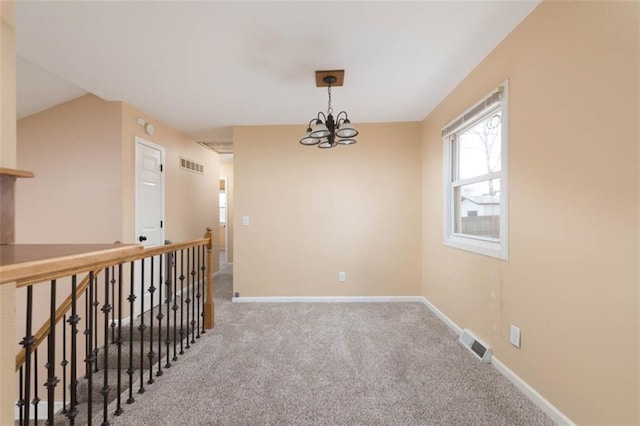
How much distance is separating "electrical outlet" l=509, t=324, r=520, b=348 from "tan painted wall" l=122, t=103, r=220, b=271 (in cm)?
375

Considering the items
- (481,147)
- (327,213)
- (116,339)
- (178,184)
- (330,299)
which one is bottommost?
(116,339)

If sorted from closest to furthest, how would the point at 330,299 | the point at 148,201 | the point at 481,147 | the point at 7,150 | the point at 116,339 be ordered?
the point at 7,150
the point at 481,147
the point at 116,339
the point at 148,201
the point at 330,299

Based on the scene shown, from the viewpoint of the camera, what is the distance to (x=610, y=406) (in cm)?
135

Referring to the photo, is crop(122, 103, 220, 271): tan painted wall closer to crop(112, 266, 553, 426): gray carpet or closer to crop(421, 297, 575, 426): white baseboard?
crop(112, 266, 553, 426): gray carpet

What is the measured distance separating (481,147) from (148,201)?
381cm

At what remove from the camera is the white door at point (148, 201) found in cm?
345

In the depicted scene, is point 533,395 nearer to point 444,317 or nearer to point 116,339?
point 444,317

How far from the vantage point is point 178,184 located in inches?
173

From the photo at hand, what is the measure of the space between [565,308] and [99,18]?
10.8ft

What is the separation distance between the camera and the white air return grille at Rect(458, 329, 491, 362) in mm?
2273

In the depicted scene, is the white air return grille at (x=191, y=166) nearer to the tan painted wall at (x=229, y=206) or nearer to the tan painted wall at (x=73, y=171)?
the tan painted wall at (x=73, y=171)

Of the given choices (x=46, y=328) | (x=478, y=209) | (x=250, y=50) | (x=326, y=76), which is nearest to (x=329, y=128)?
(x=326, y=76)

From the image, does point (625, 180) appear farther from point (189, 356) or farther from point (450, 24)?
point (189, 356)

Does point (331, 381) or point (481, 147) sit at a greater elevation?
point (481, 147)
